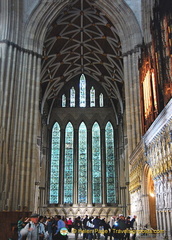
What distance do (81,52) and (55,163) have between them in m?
11.2

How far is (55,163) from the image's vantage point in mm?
28734

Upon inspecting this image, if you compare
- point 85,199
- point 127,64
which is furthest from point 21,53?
point 85,199

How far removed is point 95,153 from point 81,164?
1.79 meters

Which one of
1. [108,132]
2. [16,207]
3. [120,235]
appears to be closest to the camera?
[120,235]

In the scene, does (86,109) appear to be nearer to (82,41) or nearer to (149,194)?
(82,41)

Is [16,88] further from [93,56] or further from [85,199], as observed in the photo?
[85,199]

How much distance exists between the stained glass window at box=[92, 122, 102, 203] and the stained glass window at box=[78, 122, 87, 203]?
816 mm

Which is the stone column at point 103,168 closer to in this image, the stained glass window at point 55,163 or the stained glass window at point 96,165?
the stained glass window at point 96,165

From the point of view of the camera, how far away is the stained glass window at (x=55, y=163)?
27797 millimetres

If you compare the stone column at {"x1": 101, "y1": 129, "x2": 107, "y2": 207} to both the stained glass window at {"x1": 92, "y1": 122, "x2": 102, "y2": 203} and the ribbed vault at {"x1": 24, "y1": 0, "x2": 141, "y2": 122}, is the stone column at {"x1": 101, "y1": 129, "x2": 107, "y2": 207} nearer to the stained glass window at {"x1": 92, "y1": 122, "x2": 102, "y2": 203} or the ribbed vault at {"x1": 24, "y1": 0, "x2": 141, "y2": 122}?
the stained glass window at {"x1": 92, "y1": 122, "x2": 102, "y2": 203}

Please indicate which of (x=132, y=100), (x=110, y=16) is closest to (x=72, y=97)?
(x=110, y=16)

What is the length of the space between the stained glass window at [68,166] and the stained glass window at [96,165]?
2.22m

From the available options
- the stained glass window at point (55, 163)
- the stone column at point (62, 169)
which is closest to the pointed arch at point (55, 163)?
the stained glass window at point (55, 163)

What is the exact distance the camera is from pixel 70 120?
98.6 feet
